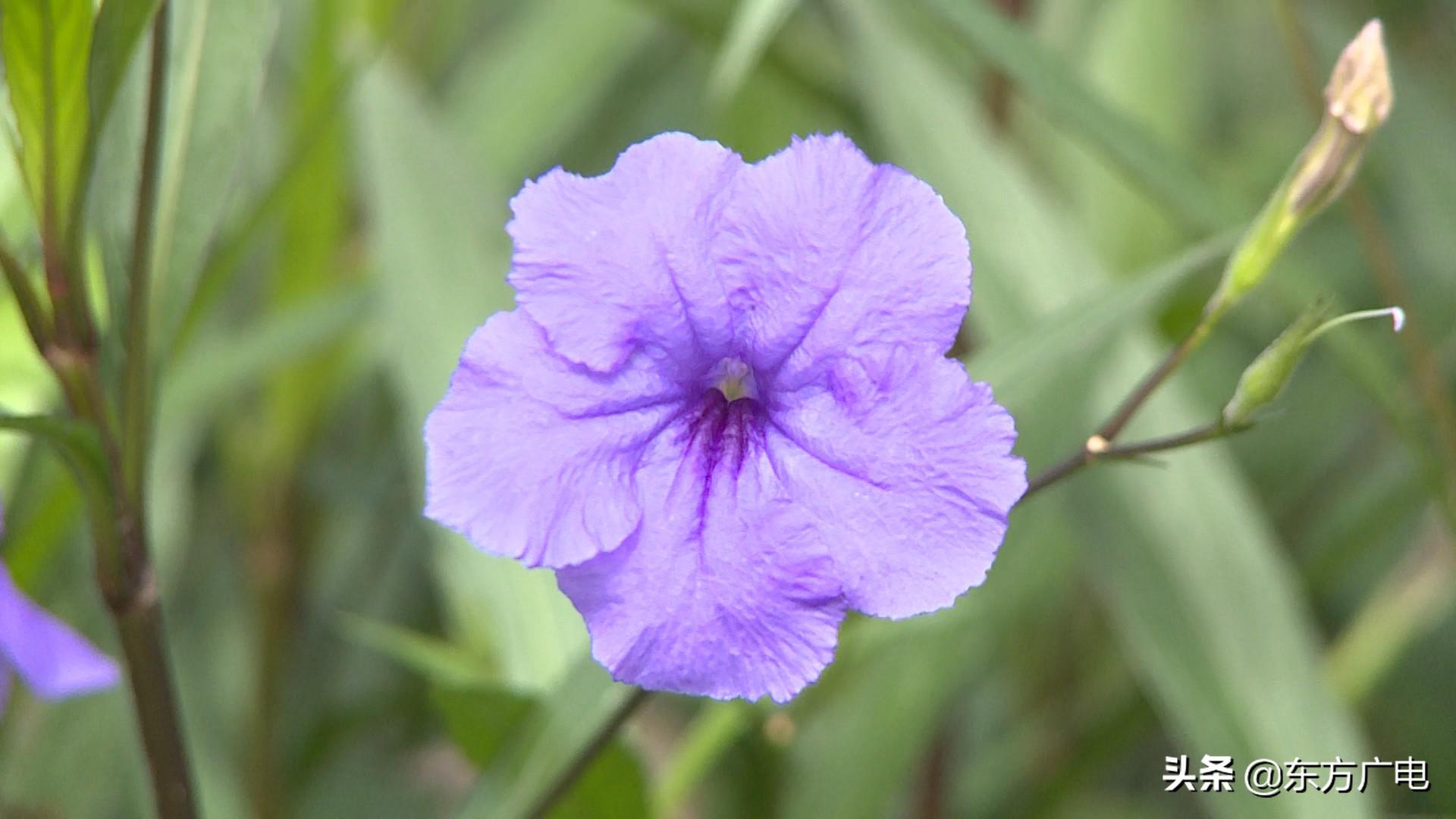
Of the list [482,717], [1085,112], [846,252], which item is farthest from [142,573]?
[1085,112]

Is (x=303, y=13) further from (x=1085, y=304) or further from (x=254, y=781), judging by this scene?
(x=1085, y=304)

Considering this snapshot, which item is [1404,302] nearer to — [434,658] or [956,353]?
[956,353]

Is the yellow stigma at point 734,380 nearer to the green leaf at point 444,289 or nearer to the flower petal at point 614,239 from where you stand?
the flower petal at point 614,239

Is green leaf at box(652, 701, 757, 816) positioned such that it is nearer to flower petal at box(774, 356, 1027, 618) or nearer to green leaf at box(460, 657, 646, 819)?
green leaf at box(460, 657, 646, 819)

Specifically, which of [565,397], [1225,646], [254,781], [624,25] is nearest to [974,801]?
[1225,646]

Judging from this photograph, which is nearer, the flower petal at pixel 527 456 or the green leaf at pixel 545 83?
the flower petal at pixel 527 456

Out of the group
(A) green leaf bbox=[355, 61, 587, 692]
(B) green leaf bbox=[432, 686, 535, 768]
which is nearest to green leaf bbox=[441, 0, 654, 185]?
(A) green leaf bbox=[355, 61, 587, 692]

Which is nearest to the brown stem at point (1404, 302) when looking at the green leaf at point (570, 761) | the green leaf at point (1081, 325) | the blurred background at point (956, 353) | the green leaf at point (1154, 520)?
the blurred background at point (956, 353)
